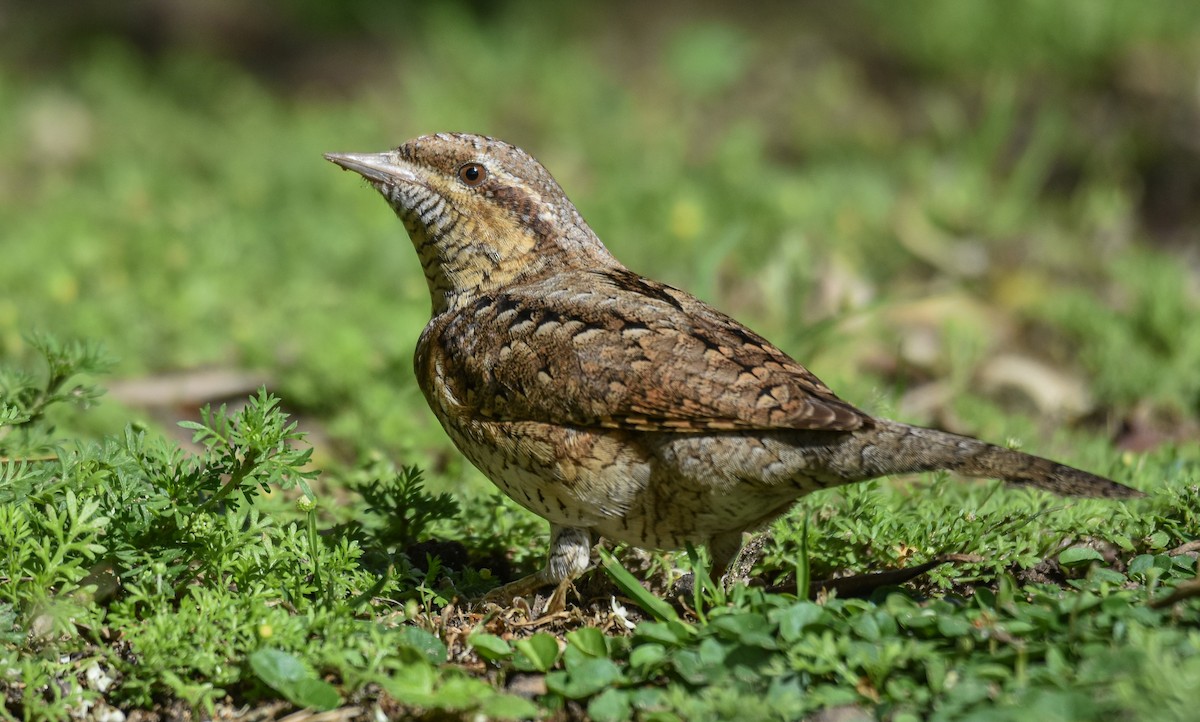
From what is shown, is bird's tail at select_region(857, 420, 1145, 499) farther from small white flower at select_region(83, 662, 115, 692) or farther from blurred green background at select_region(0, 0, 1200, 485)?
small white flower at select_region(83, 662, 115, 692)

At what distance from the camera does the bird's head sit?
3807 mm

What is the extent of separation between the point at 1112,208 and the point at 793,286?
232cm

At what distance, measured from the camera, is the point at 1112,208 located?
22.3 feet

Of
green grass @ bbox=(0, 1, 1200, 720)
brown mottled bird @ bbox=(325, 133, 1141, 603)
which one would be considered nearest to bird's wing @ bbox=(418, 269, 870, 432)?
brown mottled bird @ bbox=(325, 133, 1141, 603)

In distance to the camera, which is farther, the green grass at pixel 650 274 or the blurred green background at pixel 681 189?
the blurred green background at pixel 681 189

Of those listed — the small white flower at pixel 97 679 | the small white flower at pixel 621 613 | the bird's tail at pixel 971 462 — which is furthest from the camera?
the small white flower at pixel 621 613

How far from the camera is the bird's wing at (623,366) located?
2.98 m

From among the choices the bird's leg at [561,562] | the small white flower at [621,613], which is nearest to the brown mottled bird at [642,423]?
the bird's leg at [561,562]

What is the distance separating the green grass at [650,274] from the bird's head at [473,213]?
69 cm

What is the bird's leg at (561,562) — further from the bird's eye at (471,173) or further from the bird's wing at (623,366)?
the bird's eye at (471,173)

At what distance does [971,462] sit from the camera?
2793mm

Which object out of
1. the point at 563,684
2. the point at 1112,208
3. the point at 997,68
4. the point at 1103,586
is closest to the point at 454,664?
the point at 563,684

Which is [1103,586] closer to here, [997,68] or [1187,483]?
[1187,483]

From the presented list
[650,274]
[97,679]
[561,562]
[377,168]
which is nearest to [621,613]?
[561,562]
